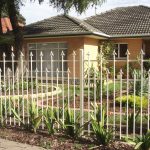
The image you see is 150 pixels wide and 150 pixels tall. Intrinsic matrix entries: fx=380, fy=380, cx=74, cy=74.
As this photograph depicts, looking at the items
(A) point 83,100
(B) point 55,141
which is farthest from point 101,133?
(A) point 83,100

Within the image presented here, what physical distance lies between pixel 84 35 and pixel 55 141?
17.0 metres

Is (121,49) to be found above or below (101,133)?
above

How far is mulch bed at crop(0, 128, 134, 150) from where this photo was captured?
683 cm

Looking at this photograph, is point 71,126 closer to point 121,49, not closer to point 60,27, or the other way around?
point 60,27

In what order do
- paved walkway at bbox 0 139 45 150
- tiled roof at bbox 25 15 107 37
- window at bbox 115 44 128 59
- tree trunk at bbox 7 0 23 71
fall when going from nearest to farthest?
1. paved walkway at bbox 0 139 45 150
2. tree trunk at bbox 7 0 23 71
3. tiled roof at bbox 25 15 107 37
4. window at bbox 115 44 128 59

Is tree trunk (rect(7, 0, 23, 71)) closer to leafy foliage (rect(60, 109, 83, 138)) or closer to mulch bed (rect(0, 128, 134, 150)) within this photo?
mulch bed (rect(0, 128, 134, 150))

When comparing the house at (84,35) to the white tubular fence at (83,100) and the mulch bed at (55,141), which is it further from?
the mulch bed at (55,141)

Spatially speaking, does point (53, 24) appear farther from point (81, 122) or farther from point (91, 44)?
point (81, 122)

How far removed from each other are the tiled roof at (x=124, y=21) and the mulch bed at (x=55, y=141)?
19.6 meters

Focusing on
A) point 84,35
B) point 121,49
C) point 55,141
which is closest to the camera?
point 55,141

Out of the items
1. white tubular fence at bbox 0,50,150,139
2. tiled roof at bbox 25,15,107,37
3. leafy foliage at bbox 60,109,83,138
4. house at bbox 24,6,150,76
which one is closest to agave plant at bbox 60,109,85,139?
leafy foliage at bbox 60,109,83,138

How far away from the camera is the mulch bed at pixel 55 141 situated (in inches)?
269

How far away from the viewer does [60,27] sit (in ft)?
85.4

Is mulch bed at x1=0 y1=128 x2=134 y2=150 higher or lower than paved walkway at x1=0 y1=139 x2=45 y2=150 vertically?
higher
